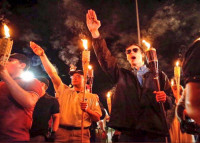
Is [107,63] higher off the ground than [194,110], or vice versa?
[107,63]

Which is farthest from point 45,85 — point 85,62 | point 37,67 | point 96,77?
point 96,77

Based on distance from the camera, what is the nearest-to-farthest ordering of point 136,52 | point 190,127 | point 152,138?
1. point 190,127
2. point 152,138
3. point 136,52

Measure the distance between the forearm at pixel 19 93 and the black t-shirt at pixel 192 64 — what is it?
204 centimetres

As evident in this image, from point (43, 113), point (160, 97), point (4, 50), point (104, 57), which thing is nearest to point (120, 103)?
point (160, 97)

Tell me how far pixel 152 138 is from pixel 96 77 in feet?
53.2

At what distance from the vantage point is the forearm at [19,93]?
2768 millimetres

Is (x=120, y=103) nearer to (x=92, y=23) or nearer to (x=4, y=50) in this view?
(x=92, y=23)

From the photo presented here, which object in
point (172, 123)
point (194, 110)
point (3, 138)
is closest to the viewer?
point (194, 110)

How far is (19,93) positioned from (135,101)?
1792 millimetres

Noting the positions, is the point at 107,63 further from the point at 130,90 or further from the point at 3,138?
the point at 3,138

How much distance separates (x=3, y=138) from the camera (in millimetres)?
2734

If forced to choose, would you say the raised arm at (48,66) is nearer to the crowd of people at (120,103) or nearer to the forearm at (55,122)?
the crowd of people at (120,103)

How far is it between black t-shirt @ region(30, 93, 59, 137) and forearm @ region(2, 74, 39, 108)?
7.01 feet

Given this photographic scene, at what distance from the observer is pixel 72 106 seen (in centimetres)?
495
